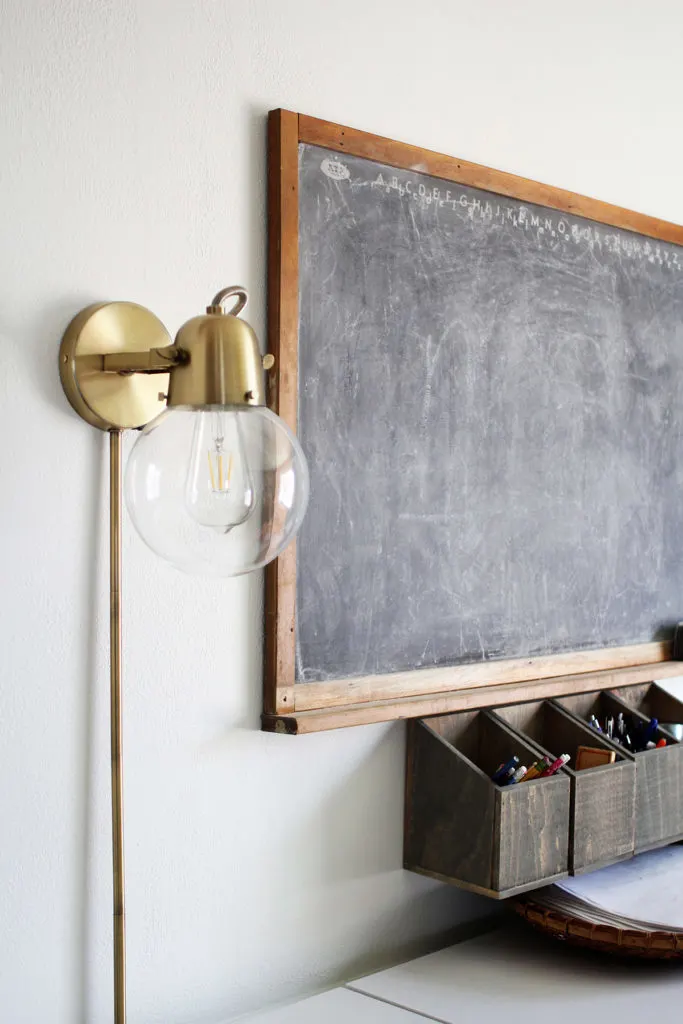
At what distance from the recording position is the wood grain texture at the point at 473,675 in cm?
135

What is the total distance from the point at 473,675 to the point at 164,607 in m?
0.52

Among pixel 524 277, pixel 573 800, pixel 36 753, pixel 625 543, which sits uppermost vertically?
pixel 524 277

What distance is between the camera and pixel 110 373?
109 cm

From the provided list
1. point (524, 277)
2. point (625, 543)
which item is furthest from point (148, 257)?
point (625, 543)

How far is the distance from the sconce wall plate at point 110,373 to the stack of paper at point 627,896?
849 millimetres

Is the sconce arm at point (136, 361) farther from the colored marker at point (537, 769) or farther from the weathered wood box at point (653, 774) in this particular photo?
the weathered wood box at point (653, 774)

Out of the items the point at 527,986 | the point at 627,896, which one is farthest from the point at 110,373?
the point at 627,896

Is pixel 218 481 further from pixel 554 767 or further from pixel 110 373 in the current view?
pixel 554 767

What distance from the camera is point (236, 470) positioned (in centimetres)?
99

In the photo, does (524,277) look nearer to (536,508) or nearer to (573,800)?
(536,508)

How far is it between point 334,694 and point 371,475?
28cm

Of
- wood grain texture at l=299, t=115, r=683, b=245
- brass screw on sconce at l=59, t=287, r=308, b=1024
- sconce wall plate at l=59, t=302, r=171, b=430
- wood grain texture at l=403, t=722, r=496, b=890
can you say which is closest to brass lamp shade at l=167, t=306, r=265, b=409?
brass screw on sconce at l=59, t=287, r=308, b=1024

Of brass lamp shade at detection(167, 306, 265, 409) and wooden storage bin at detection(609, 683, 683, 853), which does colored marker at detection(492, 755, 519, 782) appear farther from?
brass lamp shade at detection(167, 306, 265, 409)

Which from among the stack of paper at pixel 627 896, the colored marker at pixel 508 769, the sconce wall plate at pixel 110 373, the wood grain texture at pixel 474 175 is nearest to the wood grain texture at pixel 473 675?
the colored marker at pixel 508 769
